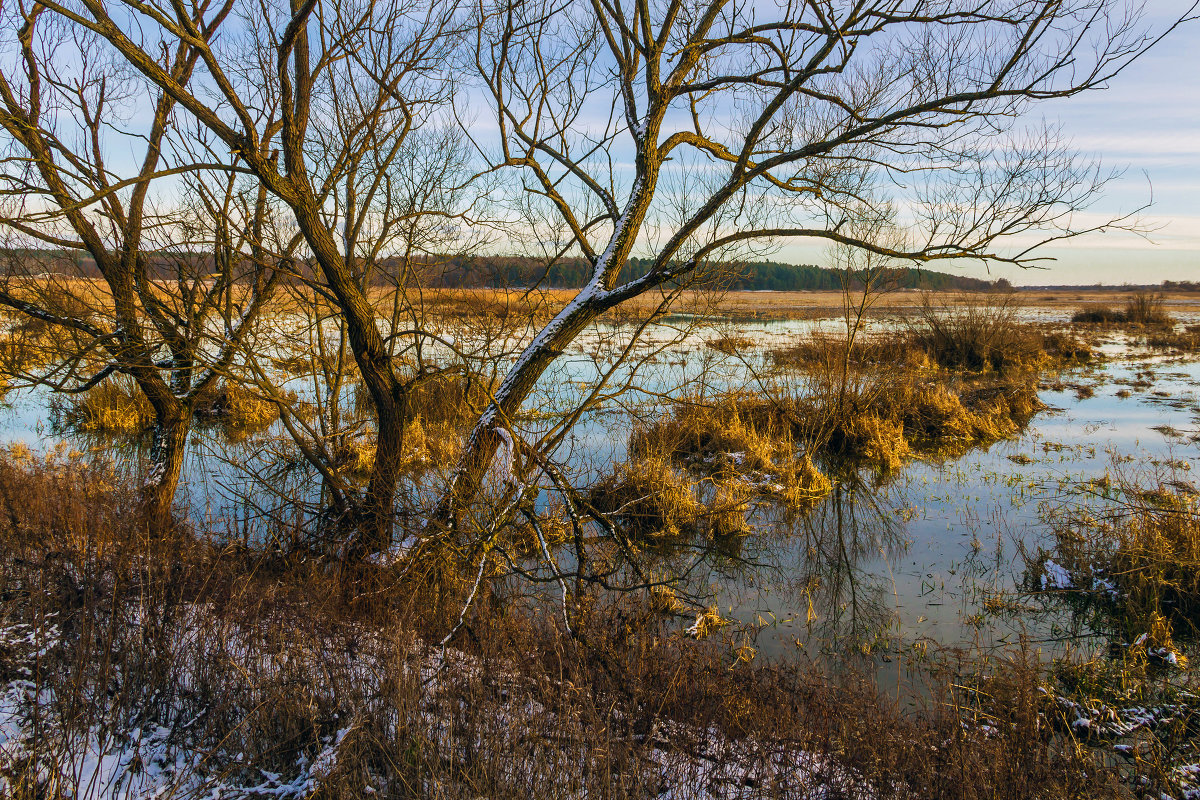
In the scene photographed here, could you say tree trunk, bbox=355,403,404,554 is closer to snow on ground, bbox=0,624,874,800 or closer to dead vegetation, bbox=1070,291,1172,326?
snow on ground, bbox=0,624,874,800

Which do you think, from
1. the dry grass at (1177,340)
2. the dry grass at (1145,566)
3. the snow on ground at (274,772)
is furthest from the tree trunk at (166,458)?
the dry grass at (1177,340)

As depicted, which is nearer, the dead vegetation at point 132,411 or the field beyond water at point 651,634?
the field beyond water at point 651,634

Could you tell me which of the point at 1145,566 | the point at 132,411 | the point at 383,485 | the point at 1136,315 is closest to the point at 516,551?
the point at 383,485

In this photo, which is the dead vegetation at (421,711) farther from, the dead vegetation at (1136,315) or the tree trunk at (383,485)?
the dead vegetation at (1136,315)

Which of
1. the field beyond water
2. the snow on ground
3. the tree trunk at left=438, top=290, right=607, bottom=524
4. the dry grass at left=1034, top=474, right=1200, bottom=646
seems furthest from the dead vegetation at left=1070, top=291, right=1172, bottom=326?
the snow on ground

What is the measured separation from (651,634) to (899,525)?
4735mm

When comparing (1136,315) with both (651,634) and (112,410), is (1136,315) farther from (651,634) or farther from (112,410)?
(112,410)

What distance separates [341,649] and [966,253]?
17.3ft

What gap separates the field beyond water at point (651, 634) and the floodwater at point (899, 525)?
0.16 feet

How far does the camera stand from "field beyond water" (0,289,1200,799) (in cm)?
320

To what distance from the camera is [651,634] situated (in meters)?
5.11

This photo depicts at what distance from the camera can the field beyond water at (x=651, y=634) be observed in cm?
320

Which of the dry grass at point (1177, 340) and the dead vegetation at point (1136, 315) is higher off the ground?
the dead vegetation at point (1136, 315)

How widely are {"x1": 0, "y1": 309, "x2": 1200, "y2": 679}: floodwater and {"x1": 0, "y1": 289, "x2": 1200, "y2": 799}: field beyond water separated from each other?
1.9 inches
